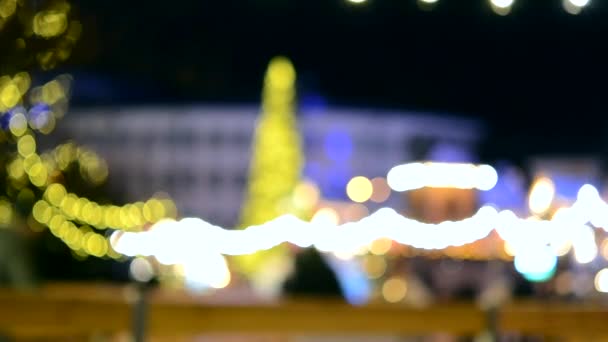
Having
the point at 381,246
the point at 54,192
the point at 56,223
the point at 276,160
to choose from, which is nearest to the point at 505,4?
the point at 54,192

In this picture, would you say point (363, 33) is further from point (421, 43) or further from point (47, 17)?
point (47, 17)

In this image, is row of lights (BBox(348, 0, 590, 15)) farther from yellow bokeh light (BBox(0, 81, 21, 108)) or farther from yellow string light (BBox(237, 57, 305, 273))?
yellow string light (BBox(237, 57, 305, 273))

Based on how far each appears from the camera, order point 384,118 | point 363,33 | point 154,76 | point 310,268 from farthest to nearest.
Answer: point 384,118 < point 363,33 < point 310,268 < point 154,76

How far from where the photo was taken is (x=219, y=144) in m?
43.2

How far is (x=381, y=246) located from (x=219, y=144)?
22.8 meters

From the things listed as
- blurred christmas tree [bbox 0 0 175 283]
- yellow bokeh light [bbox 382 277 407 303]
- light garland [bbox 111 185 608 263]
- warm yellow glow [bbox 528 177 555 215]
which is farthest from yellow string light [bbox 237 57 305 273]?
blurred christmas tree [bbox 0 0 175 283]

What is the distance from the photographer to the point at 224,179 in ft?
142

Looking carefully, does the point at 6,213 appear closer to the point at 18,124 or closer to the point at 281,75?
the point at 18,124

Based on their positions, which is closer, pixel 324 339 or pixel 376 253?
pixel 324 339

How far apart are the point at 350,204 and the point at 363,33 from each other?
68.2ft

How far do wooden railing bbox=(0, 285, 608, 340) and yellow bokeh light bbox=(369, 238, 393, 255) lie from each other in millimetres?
17431

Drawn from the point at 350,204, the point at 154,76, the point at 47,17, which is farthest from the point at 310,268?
the point at 350,204

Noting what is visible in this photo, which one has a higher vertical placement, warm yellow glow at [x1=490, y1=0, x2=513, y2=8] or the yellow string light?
the yellow string light

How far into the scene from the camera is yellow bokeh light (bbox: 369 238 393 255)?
20.6 m
